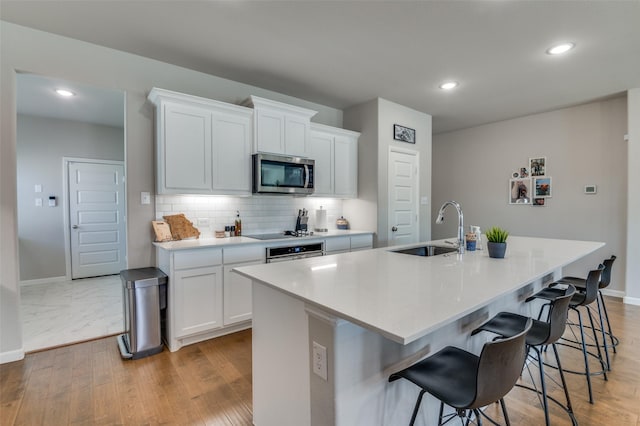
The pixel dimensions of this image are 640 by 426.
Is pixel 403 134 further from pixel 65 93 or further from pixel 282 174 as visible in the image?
pixel 65 93

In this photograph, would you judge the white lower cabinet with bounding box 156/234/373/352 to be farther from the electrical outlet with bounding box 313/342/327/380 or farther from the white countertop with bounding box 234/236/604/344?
the electrical outlet with bounding box 313/342/327/380

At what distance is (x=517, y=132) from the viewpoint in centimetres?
503

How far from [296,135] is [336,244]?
1.41 m

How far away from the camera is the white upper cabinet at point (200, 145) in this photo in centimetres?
289

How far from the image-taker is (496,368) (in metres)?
1.08

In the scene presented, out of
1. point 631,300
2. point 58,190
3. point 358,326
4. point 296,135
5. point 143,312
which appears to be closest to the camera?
point 358,326

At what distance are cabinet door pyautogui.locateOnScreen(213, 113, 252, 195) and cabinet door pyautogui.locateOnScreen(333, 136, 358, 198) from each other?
4.40 feet

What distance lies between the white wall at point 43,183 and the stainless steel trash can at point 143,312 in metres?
3.37

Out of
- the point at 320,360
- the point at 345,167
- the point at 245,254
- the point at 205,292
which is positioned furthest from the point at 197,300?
the point at 345,167

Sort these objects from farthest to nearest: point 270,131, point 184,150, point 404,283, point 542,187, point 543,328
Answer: point 542,187
point 270,131
point 184,150
point 543,328
point 404,283

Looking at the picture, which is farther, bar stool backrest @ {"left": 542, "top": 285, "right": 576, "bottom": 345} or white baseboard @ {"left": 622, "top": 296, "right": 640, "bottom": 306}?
white baseboard @ {"left": 622, "top": 296, "right": 640, "bottom": 306}

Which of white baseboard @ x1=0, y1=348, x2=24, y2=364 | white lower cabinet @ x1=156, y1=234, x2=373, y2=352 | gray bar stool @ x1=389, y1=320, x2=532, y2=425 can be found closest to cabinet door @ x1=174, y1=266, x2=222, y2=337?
white lower cabinet @ x1=156, y1=234, x2=373, y2=352

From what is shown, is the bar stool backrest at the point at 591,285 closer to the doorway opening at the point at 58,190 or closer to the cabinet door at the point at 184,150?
the cabinet door at the point at 184,150

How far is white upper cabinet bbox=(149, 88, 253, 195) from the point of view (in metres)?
2.89
